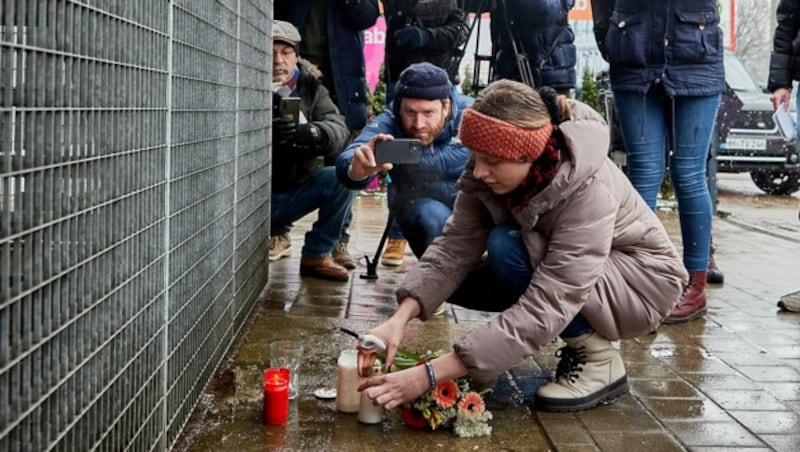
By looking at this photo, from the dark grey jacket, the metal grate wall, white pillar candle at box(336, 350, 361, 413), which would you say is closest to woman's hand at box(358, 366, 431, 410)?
white pillar candle at box(336, 350, 361, 413)

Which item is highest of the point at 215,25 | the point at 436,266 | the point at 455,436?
the point at 215,25

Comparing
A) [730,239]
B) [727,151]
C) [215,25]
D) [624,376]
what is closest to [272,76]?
[215,25]

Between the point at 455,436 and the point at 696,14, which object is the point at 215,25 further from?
the point at 696,14

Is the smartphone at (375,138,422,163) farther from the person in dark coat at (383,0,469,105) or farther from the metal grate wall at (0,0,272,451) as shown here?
the person in dark coat at (383,0,469,105)

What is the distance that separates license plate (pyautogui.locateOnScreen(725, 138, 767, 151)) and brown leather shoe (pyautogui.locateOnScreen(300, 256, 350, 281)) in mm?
9612

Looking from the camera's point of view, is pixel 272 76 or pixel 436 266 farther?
pixel 272 76

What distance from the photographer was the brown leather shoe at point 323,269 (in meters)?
6.05

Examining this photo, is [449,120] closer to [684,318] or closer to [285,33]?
[285,33]

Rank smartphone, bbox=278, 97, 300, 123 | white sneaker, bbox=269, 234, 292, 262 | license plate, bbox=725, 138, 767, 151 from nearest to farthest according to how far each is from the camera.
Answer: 1. smartphone, bbox=278, 97, 300, 123
2. white sneaker, bbox=269, 234, 292, 262
3. license plate, bbox=725, 138, 767, 151

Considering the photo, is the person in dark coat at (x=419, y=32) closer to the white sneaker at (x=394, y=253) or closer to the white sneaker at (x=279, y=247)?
the white sneaker at (x=394, y=253)

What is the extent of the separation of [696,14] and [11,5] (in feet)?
13.1

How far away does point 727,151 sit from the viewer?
14539mm

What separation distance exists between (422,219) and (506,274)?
→ 1.27m

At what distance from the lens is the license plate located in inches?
565
